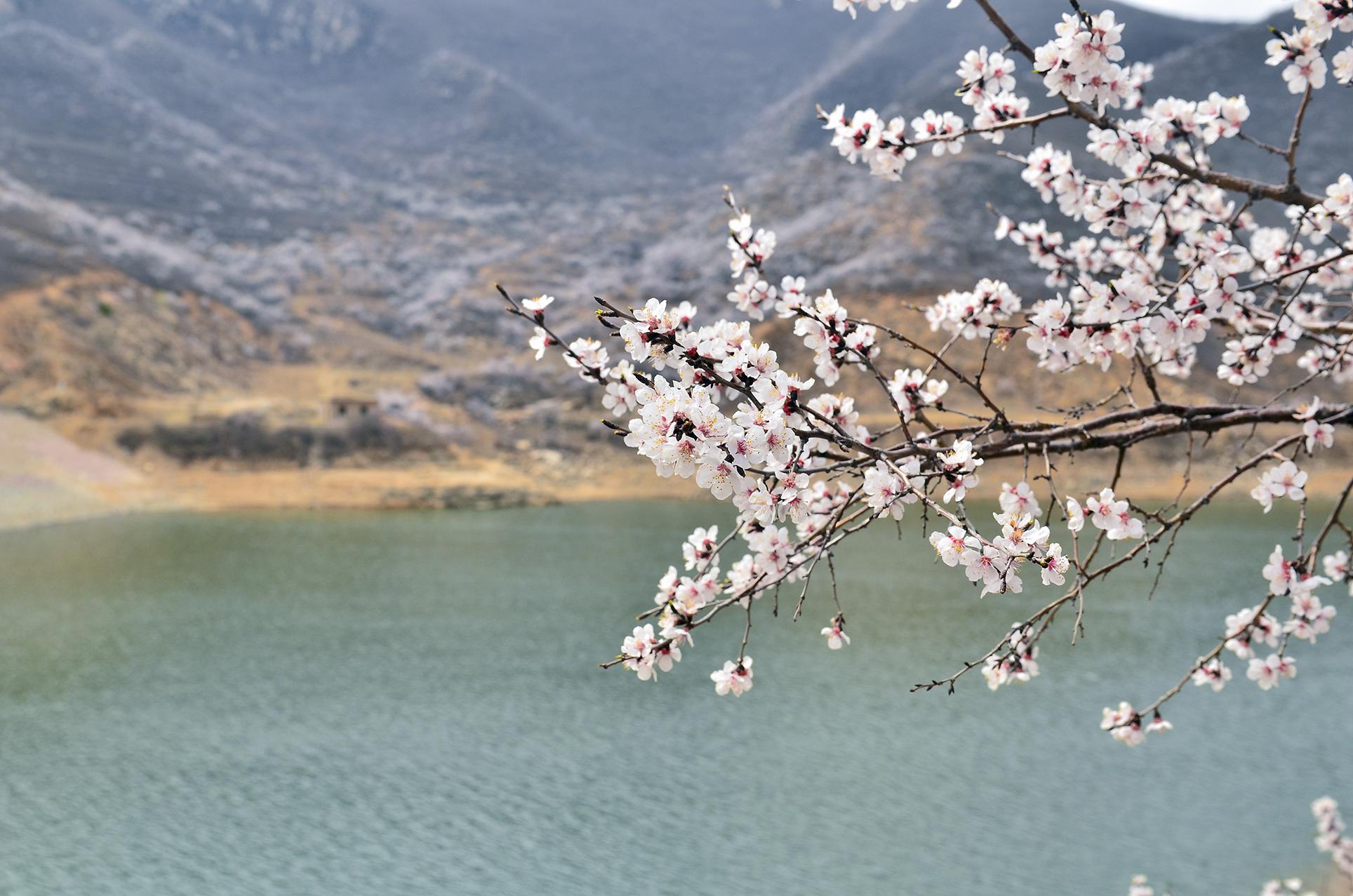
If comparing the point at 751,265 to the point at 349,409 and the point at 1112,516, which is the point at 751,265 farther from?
the point at 349,409

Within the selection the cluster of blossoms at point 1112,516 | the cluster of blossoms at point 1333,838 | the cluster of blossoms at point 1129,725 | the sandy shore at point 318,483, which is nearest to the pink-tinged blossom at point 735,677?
the cluster of blossoms at point 1112,516

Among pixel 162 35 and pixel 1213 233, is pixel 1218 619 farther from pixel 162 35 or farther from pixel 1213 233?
pixel 162 35

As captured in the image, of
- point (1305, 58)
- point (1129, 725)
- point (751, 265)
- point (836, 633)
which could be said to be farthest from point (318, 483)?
point (1305, 58)

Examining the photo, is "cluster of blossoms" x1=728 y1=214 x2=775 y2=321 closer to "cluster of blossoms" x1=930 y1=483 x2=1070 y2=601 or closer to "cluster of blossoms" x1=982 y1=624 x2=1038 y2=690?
"cluster of blossoms" x1=982 y1=624 x2=1038 y2=690

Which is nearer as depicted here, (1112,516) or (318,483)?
(1112,516)

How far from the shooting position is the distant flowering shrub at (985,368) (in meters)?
2.88

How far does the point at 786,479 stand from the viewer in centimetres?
329

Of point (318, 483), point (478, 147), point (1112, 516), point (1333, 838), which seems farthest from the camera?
point (478, 147)

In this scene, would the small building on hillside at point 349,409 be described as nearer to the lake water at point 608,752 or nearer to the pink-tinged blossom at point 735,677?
the lake water at point 608,752

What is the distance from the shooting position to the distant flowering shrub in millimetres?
2881

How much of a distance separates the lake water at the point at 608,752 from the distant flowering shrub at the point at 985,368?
24.8 feet

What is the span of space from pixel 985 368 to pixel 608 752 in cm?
1070

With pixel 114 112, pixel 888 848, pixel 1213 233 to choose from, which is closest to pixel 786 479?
pixel 1213 233

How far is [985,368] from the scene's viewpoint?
4199 mm
